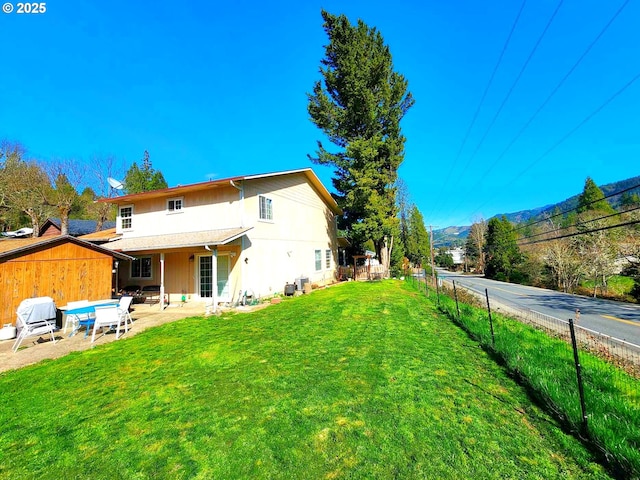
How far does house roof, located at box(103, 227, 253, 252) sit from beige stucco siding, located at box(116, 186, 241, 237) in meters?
0.35

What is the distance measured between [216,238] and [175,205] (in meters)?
4.49

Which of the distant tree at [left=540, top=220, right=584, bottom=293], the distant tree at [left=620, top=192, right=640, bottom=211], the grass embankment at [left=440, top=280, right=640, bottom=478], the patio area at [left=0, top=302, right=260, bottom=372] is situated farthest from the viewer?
the distant tree at [left=620, top=192, right=640, bottom=211]

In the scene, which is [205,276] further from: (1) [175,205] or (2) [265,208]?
(2) [265,208]

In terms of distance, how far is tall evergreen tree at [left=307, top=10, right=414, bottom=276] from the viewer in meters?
20.5

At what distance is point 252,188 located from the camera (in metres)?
13.2

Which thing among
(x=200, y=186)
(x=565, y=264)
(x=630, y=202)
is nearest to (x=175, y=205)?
(x=200, y=186)

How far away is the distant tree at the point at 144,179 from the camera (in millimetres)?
35706

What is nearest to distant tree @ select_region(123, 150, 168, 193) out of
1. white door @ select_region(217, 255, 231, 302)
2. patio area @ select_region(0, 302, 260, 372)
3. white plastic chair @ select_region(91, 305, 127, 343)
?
white door @ select_region(217, 255, 231, 302)

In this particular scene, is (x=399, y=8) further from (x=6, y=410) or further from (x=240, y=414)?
(x=6, y=410)

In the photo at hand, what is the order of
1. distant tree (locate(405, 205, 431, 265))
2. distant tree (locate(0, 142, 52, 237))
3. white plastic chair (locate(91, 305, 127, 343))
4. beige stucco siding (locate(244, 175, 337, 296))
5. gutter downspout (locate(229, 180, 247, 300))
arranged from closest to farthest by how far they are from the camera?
white plastic chair (locate(91, 305, 127, 343)), gutter downspout (locate(229, 180, 247, 300)), beige stucco siding (locate(244, 175, 337, 296)), distant tree (locate(0, 142, 52, 237)), distant tree (locate(405, 205, 431, 265))

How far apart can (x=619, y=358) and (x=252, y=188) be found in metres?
13.2

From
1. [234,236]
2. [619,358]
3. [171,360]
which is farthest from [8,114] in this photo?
[619,358]

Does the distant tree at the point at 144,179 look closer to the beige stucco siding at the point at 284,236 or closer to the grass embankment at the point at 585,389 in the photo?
the beige stucco siding at the point at 284,236

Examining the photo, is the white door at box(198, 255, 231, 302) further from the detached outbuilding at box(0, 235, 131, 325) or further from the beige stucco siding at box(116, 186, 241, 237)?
the detached outbuilding at box(0, 235, 131, 325)
